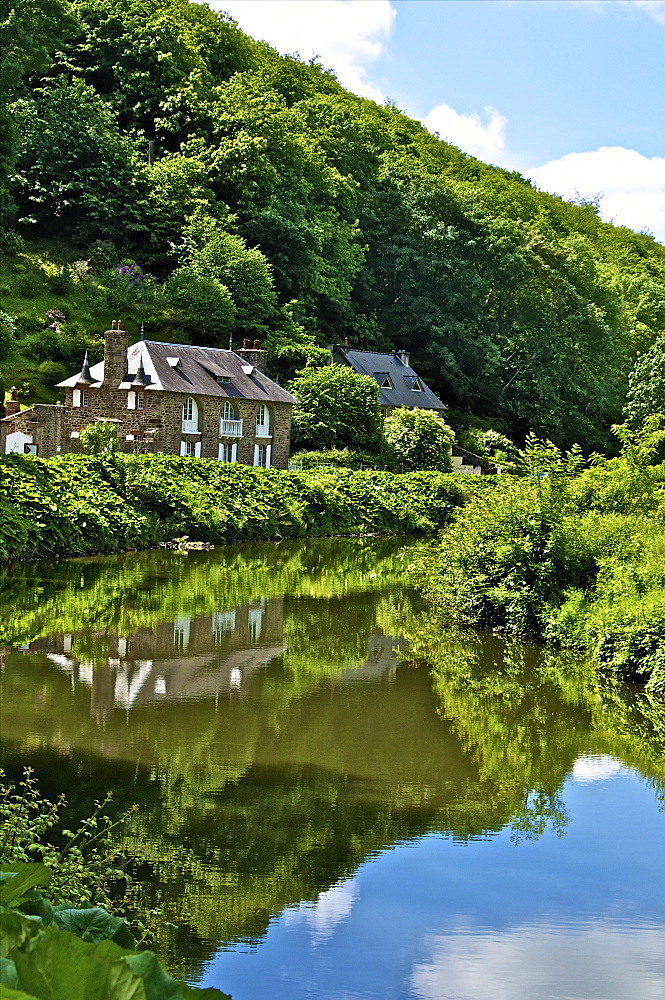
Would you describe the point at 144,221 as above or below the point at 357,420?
above

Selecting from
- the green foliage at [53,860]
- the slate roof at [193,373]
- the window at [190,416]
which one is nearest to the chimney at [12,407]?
the slate roof at [193,373]

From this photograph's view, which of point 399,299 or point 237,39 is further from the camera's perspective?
point 237,39

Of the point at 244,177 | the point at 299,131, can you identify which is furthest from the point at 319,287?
the point at 299,131

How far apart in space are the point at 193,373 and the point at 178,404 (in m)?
→ 1.83

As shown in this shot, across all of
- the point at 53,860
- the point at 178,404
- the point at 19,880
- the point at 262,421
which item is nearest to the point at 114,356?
the point at 178,404

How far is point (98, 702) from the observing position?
1180 centimetres

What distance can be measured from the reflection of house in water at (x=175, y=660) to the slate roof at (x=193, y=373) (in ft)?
89.9

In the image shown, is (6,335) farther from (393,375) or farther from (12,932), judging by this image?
(12,932)

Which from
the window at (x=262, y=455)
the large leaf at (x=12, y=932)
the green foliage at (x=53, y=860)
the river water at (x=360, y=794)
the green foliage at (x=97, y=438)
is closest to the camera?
the large leaf at (x=12, y=932)

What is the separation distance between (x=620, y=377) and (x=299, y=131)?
1196 inches

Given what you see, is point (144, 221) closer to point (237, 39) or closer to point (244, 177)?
point (244, 177)

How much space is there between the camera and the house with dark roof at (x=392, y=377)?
218 feet

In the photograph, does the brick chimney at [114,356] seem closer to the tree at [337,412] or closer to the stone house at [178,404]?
the stone house at [178,404]

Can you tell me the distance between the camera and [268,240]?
6875 cm
